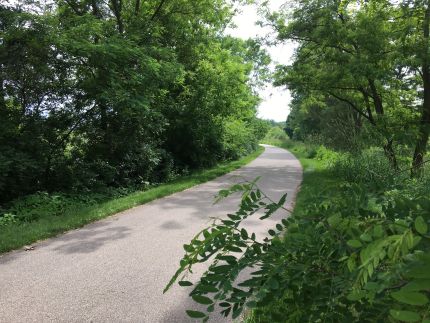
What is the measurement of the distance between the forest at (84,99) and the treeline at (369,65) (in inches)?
182

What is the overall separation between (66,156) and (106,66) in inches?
121

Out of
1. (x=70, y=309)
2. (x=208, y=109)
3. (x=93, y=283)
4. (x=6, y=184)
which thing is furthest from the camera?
(x=208, y=109)

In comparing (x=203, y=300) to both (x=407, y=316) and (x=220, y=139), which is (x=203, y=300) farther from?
(x=220, y=139)

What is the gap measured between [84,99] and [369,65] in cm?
938

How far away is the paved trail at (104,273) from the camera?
166 inches

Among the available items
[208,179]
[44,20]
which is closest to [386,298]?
[44,20]

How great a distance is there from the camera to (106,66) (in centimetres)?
1178

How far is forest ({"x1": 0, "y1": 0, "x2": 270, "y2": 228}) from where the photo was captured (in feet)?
33.5

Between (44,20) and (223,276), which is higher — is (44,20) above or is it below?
above

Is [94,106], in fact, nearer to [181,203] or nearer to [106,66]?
[106,66]

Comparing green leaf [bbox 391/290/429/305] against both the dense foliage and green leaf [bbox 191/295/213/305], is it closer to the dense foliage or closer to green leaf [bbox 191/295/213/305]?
the dense foliage

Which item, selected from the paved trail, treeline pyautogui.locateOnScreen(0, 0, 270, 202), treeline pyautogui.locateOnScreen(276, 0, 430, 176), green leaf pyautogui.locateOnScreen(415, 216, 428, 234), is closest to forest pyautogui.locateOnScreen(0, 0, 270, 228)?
treeline pyautogui.locateOnScreen(0, 0, 270, 202)

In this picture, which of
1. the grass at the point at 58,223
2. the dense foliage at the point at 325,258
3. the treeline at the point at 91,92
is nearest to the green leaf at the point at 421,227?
the dense foliage at the point at 325,258

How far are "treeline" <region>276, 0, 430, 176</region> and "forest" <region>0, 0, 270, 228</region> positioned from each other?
15.2ft
